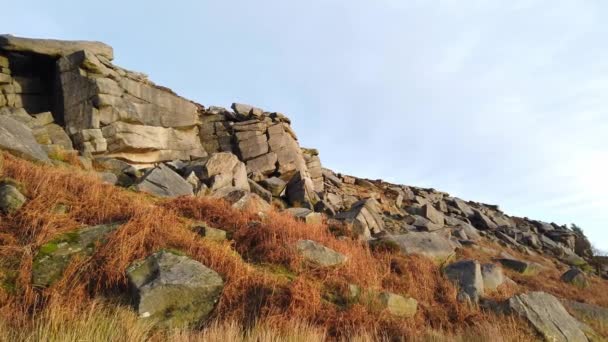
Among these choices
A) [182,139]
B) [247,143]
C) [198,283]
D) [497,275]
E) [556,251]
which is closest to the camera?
[198,283]

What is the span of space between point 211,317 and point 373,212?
→ 13556 millimetres

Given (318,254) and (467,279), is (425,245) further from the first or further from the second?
(318,254)

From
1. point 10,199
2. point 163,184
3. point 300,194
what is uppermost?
point 300,194

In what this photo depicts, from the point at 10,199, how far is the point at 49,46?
52.1 feet

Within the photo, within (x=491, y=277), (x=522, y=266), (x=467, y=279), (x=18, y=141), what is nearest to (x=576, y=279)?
(x=522, y=266)

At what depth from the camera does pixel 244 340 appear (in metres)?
5.11

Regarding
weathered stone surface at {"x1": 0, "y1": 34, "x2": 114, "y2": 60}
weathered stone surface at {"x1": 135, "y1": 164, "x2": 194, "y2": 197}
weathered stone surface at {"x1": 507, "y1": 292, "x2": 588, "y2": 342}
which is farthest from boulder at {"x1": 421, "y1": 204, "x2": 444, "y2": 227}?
weathered stone surface at {"x1": 0, "y1": 34, "x2": 114, "y2": 60}

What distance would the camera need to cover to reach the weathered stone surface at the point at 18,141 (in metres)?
11.2

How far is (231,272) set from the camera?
7.35 meters

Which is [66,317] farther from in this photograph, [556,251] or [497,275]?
[556,251]

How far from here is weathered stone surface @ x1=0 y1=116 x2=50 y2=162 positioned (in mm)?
11164

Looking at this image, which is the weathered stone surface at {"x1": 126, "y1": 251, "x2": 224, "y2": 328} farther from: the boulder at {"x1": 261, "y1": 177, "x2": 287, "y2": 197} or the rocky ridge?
the boulder at {"x1": 261, "y1": 177, "x2": 287, "y2": 197}

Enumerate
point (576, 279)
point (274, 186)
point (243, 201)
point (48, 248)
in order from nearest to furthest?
point (48, 248) < point (243, 201) < point (576, 279) < point (274, 186)

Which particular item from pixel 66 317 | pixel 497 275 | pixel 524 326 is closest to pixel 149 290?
pixel 66 317
